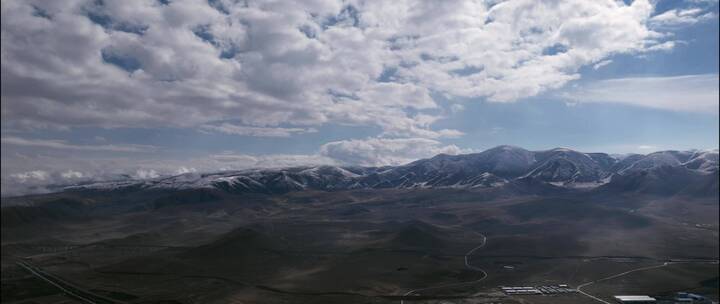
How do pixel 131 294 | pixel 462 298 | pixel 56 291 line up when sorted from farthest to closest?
pixel 56 291
pixel 131 294
pixel 462 298

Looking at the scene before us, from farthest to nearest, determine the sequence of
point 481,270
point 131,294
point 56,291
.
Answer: point 481,270 < point 56,291 < point 131,294

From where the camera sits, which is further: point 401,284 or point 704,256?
point 704,256

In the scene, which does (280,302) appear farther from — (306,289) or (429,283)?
(429,283)

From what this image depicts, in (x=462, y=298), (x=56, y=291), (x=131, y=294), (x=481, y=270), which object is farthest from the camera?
(x=481, y=270)

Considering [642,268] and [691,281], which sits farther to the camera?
[642,268]

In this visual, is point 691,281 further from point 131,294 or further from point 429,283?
point 131,294

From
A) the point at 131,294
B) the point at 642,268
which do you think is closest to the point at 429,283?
the point at 642,268

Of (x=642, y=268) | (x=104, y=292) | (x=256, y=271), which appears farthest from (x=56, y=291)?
(x=642, y=268)

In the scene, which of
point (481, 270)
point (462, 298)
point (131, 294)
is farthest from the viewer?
point (481, 270)
